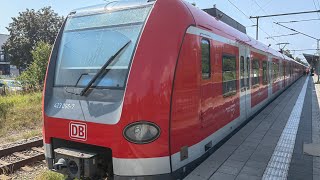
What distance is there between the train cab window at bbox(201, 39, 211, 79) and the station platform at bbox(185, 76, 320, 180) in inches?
56.7

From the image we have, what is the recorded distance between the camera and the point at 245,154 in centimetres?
605

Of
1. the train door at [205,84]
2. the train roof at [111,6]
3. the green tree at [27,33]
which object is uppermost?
the green tree at [27,33]

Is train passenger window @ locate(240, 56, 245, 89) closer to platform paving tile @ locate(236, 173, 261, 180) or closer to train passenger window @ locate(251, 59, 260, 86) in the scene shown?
train passenger window @ locate(251, 59, 260, 86)

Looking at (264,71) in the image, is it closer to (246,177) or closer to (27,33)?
(246,177)

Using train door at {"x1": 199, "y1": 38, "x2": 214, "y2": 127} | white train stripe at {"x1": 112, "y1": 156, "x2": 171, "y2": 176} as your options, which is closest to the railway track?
white train stripe at {"x1": 112, "y1": 156, "x2": 171, "y2": 176}

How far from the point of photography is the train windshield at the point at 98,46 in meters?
4.21

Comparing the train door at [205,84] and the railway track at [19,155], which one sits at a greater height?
the train door at [205,84]

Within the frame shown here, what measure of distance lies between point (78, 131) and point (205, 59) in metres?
2.25

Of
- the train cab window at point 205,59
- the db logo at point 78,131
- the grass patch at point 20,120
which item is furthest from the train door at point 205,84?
the grass patch at point 20,120

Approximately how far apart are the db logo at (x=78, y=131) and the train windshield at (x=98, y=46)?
1.78 feet

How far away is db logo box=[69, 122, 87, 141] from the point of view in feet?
13.9

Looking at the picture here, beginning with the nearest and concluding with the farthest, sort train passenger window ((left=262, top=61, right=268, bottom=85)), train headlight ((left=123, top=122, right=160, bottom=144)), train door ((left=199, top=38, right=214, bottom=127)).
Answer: train headlight ((left=123, top=122, right=160, bottom=144)), train door ((left=199, top=38, right=214, bottom=127)), train passenger window ((left=262, top=61, right=268, bottom=85))

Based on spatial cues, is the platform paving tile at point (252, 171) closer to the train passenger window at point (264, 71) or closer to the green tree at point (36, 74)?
the train passenger window at point (264, 71)

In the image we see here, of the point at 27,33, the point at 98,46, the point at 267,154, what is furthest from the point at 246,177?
the point at 27,33
